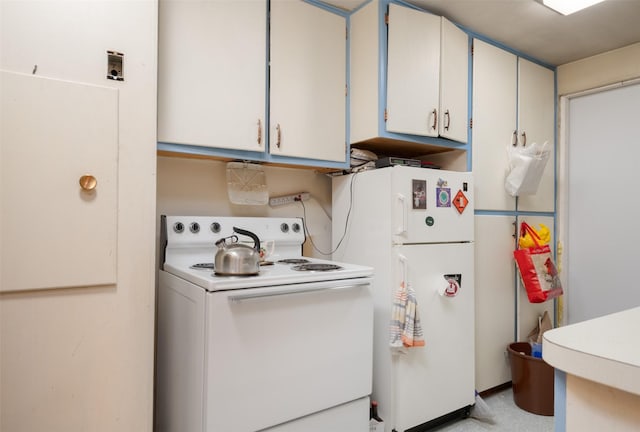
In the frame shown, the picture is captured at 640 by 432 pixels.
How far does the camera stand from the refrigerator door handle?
6.22ft

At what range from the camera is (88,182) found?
131 centimetres

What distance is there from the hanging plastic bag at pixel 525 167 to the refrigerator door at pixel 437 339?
658 mm

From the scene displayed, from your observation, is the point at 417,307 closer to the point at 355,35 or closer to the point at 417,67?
the point at 417,67

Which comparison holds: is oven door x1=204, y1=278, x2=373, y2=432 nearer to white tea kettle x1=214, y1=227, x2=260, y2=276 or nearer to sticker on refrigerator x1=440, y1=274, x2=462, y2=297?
white tea kettle x1=214, y1=227, x2=260, y2=276

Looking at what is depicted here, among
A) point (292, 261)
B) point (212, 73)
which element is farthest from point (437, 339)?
point (212, 73)

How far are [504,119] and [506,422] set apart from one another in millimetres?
1930

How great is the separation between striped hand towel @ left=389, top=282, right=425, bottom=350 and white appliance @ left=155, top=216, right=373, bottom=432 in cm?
21

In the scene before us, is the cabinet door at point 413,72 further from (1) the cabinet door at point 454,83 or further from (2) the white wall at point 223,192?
(2) the white wall at point 223,192

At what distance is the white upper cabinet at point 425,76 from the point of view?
2.07 meters

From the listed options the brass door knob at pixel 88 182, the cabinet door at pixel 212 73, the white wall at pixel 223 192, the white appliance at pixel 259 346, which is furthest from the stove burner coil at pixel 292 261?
the brass door knob at pixel 88 182

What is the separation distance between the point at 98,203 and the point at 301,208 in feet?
4.09

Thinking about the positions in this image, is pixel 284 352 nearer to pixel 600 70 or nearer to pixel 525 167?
pixel 525 167

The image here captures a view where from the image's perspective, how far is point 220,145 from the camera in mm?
1795

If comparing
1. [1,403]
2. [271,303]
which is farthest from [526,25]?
[1,403]
